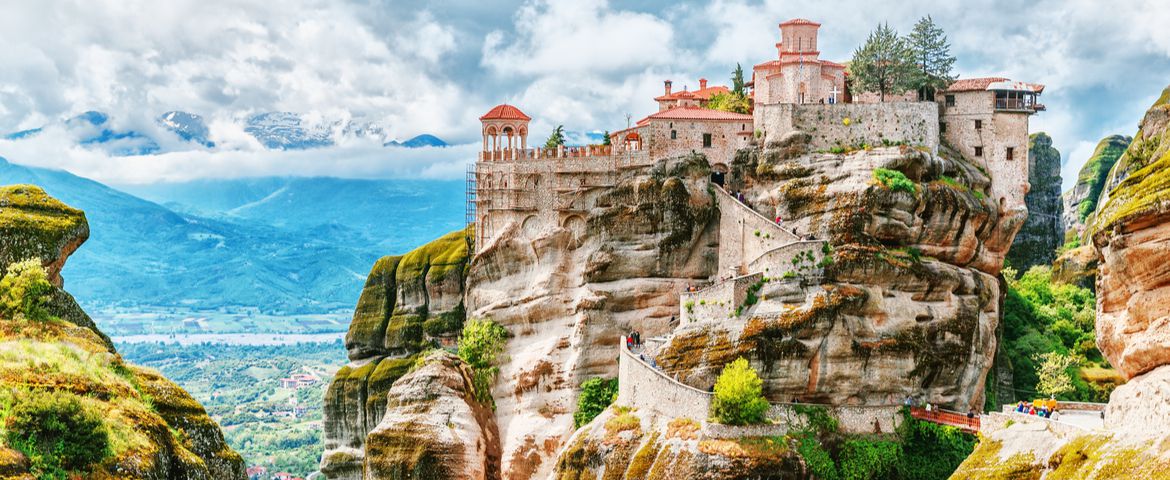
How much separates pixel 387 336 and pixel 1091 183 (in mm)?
69204

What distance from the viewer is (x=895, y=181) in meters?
75.1

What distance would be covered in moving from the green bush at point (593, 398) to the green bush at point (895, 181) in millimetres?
19166

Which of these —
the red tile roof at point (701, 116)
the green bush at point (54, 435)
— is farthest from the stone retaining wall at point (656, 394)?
the green bush at point (54, 435)

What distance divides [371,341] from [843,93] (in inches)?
1444

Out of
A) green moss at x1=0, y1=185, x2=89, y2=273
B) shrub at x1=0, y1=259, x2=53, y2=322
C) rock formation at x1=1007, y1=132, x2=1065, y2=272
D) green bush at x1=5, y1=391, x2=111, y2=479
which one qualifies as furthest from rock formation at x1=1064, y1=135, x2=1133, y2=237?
green bush at x1=5, y1=391, x2=111, y2=479

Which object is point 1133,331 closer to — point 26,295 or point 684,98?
point 26,295

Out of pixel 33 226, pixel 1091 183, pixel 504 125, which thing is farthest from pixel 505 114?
pixel 1091 183

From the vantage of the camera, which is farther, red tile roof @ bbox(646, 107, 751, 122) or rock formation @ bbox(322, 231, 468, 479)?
rock formation @ bbox(322, 231, 468, 479)

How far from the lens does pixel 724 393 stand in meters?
67.3

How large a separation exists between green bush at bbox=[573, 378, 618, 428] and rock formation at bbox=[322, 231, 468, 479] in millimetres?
14769

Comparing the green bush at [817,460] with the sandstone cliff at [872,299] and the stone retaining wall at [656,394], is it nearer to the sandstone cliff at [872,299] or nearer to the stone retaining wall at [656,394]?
the sandstone cliff at [872,299]

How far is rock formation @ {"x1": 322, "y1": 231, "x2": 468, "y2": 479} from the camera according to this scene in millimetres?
93125

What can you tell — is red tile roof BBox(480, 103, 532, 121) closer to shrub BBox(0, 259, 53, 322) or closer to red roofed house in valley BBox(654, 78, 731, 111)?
red roofed house in valley BBox(654, 78, 731, 111)

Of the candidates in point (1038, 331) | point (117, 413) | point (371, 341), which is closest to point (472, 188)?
point (371, 341)
